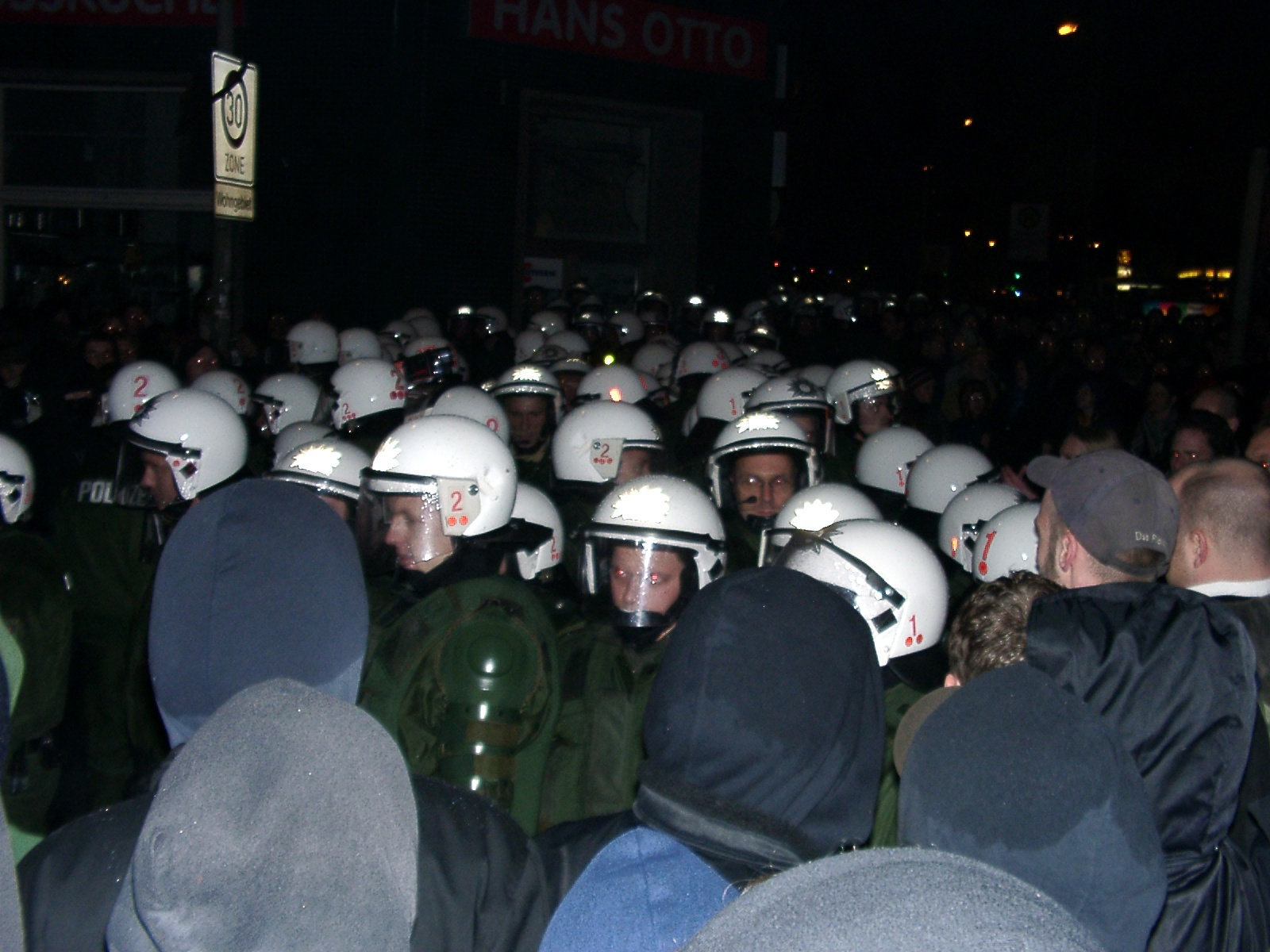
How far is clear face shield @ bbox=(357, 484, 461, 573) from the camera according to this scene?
4.54 m

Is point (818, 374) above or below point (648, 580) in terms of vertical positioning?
above

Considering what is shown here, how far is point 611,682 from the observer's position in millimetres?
3883

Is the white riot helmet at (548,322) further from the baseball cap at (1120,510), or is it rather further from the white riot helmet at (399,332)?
the baseball cap at (1120,510)

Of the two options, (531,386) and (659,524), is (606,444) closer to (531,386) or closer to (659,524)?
(531,386)

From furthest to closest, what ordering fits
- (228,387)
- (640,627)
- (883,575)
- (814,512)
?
(228,387) < (814,512) < (883,575) < (640,627)

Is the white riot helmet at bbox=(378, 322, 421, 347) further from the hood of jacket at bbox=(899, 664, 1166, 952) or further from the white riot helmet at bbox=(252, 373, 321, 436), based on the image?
the hood of jacket at bbox=(899, 664, 1166, 952)

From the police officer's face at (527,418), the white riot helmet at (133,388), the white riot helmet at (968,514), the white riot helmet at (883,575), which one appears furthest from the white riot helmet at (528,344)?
the white riot helmet at (883,575)

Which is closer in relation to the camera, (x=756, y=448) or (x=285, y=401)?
(x=756, y=448)

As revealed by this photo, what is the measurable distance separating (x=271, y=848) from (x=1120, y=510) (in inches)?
106

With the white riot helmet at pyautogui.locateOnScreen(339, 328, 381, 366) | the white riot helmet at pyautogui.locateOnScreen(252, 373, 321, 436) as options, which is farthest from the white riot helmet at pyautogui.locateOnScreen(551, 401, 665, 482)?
the white riot helmet at pyautogui.locateOnScreen(339, 328, 381, 366)

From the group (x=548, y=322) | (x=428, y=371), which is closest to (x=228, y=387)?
(x=428, y=371)

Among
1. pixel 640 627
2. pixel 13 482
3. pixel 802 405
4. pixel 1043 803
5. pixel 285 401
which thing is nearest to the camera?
pixel 1043 803

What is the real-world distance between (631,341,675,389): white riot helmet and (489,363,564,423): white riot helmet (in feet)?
11.4

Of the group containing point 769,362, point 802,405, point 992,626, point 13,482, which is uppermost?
point 769,362
